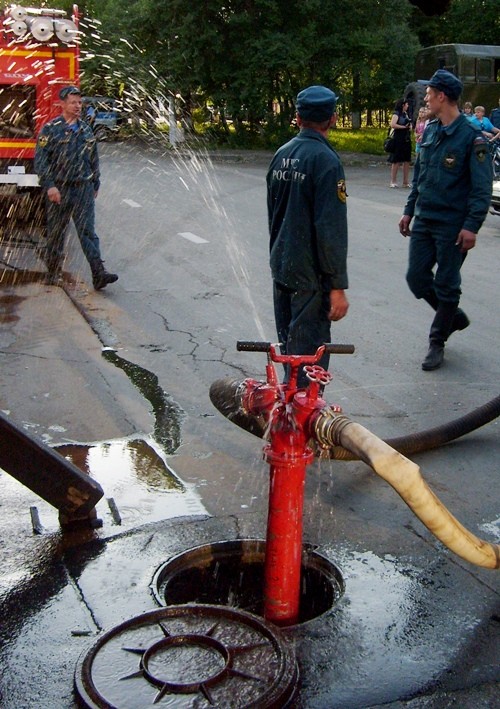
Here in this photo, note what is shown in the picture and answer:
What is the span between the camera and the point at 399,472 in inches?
119

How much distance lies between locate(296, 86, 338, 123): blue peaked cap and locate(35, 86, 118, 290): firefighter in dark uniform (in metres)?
4.82

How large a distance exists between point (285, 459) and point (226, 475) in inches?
68.2

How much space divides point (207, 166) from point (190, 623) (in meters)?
23.4

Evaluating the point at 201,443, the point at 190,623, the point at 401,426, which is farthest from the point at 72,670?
the point at 401,426

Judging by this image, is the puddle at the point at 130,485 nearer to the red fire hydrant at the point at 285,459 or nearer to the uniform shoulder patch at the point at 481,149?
the red fire hydrant at the point at 285,459

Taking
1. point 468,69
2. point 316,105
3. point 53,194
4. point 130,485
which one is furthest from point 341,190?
point 468,69

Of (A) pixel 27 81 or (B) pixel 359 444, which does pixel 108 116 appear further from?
(B) pixel 359 444

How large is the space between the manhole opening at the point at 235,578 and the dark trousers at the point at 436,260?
3.21m

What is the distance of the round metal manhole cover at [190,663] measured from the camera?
2.95 meters

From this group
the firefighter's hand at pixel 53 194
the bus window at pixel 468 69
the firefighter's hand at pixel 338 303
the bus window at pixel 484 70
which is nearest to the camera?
the firefighter's hand at pixel 338 303

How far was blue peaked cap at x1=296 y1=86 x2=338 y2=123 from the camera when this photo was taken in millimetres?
4879

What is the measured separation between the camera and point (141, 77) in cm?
3200

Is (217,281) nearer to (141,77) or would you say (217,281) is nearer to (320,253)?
(320,253)

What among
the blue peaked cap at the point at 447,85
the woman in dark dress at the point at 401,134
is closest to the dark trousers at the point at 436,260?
the blue peaked cap at the point at 447,85
